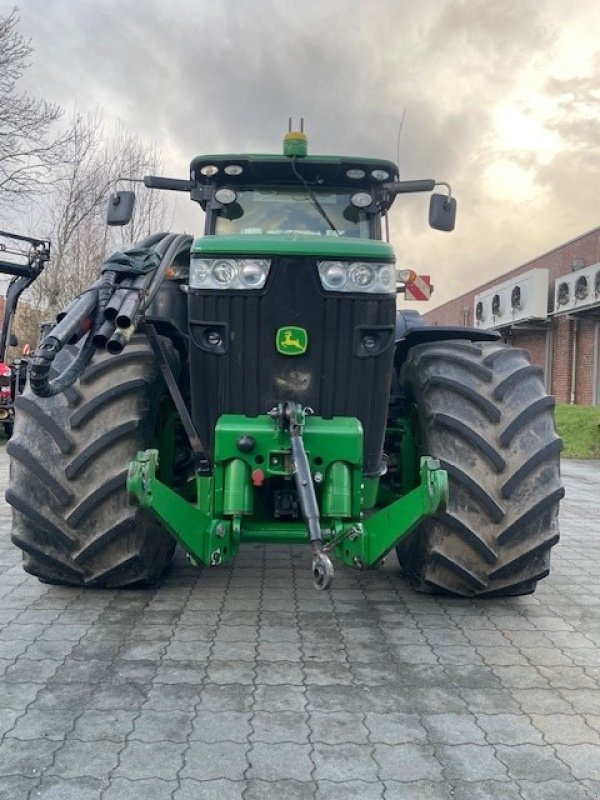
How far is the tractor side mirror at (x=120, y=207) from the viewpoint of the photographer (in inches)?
210

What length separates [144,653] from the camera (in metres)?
3.66

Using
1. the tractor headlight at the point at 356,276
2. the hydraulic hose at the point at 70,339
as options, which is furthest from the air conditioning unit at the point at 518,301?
the hydraulic hose at the point at 70,339

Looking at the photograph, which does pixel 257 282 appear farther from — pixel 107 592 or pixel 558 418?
pixel 558 418

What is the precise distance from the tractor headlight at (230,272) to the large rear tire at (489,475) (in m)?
1.20

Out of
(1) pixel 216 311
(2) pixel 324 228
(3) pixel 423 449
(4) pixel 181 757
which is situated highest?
(2) pixel 324 228

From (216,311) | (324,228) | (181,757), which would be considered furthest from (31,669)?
(324,228)

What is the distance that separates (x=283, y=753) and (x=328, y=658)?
0.94m

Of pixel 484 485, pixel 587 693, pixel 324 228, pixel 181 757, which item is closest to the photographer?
pixel 181 757

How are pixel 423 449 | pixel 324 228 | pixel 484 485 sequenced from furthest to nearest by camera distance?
pixel 324 228 < pixel 423 449 < pixel 484 485

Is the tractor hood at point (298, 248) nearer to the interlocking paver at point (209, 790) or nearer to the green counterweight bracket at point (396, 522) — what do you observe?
the green counterweight bracket at point (396, 522)

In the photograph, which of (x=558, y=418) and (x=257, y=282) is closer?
(x=257, y=282)

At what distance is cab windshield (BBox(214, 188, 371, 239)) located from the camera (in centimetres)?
502

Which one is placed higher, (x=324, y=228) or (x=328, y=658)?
(x=324, y=228)

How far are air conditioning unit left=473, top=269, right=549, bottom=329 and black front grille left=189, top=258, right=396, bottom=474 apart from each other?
20.1 meters
